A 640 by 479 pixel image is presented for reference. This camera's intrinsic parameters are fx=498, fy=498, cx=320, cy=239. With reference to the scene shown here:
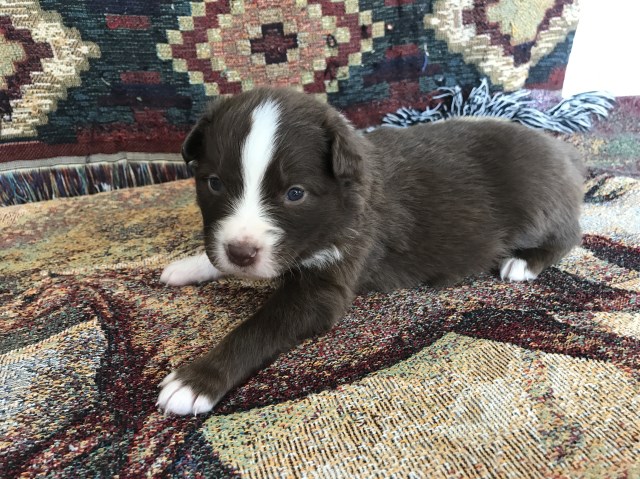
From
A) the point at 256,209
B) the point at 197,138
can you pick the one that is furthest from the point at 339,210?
the point at 197,138

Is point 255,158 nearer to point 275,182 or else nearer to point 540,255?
point 275,182

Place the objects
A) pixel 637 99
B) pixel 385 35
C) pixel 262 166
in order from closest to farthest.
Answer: pixel 262 166 → pixel 385 35 → pixel 637 99

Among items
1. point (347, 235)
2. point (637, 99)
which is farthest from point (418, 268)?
point (637, 99)

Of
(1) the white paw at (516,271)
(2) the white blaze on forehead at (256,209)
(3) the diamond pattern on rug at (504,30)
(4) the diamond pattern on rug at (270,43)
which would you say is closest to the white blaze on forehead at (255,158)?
(2) the white blaze on forehead at (256,209)

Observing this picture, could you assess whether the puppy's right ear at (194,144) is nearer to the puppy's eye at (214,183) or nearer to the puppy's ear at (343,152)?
the puppy's eye at (214,183)

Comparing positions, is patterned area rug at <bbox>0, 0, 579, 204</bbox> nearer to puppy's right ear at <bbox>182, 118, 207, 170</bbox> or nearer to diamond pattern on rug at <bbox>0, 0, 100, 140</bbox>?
diamond pattern on rug at <bbox>0, 0, 100, 140</bbox>

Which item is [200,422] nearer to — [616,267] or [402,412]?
[402,412]
